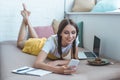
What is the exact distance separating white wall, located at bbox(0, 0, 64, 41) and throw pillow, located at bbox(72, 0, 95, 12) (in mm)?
235

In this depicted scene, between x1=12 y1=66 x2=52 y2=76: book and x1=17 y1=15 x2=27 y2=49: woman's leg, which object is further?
x1=17 y1=15 x2=27 y2=49: woman's leg

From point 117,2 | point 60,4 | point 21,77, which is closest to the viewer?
point 21,77

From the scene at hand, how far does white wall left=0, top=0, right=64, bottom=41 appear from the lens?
3180mm

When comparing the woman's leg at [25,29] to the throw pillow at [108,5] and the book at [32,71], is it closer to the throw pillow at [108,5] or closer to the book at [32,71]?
the throw pillow at [108,5]

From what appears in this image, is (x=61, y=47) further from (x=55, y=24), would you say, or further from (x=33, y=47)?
(x=55, y=24)

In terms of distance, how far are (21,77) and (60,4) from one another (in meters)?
2.14

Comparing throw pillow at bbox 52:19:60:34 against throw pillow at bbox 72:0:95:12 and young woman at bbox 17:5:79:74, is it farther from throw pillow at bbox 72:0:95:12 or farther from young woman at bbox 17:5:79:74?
young woman at bbox 17:5:79:74

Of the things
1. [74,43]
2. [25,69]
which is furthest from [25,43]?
[25,69]

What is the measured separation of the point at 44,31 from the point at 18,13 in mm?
461

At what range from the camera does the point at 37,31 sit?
10.4ft

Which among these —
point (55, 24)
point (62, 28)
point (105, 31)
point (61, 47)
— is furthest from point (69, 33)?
point (55, 24)

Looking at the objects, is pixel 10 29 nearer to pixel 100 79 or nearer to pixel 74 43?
pixel 74 43

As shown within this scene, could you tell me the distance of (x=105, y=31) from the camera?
8.08ft

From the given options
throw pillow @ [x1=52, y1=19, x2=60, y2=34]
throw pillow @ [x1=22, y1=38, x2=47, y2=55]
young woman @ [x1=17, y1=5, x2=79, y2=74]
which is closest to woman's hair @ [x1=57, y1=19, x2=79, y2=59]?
young woman @ [x1=17, y1=5, x2=79, y2=74]
